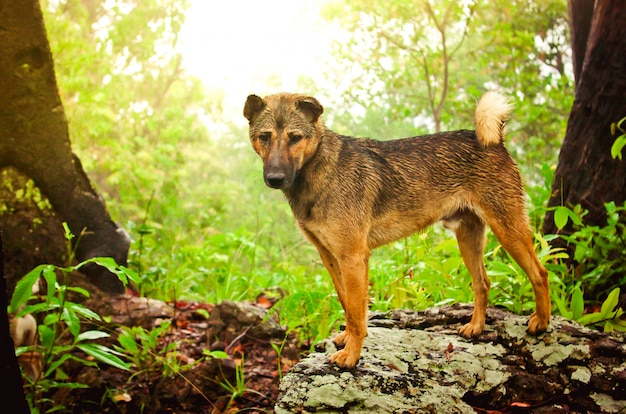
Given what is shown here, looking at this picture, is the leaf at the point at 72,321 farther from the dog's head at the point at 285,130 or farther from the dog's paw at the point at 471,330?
the dog's paw at the point at 471,330

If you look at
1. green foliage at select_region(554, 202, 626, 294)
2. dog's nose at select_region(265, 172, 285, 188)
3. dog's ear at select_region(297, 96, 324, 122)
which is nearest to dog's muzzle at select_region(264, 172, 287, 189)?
dog's nose at select_region(265, 172, 285, 188)

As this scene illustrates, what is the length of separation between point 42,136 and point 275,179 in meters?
2.95

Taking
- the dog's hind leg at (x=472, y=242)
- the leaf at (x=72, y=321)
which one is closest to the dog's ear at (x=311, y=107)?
the dog's hind leg at (x=472, y=242)

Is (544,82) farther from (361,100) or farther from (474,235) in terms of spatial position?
(474,235)

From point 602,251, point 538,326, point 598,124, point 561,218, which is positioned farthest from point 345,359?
point 598,124

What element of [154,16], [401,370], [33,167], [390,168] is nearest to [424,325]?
[401,370]

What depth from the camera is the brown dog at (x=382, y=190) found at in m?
3.42

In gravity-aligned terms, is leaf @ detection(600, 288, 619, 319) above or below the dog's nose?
below

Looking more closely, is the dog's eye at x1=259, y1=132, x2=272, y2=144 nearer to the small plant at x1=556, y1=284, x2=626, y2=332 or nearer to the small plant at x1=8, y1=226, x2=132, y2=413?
the small plant at x1=8, y1=226, x2=132, y2=413

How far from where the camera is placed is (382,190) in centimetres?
383

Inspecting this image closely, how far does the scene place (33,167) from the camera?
5105mm

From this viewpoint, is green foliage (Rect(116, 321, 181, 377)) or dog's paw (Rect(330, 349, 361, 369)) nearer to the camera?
dog's paw (Rect(330, 349, 361, 369))

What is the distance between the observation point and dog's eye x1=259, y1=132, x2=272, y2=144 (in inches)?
137

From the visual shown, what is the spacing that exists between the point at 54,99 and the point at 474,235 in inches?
152
